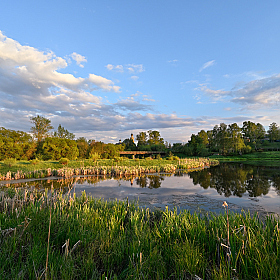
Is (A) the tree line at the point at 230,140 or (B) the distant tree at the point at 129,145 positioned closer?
(A) the tree line at the point at 230,140

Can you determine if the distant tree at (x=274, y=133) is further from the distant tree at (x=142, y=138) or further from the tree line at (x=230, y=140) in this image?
the distant tree at (x=142, y=138)

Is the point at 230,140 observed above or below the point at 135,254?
above

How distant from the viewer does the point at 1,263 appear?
3.20 meters

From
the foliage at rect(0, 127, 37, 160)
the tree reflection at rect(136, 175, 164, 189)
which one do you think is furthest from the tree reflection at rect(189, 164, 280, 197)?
the foliage at rect(0, 127, 37, 160)

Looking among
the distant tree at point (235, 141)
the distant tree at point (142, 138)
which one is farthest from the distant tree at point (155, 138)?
the distant tree at point (235, 141)

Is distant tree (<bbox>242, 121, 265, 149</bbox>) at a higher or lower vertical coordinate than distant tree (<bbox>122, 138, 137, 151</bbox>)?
higher

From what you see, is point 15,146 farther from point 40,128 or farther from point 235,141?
point 235,141

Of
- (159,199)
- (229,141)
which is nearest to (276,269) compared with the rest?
(159,199)

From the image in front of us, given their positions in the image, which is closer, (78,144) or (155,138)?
(78,144)

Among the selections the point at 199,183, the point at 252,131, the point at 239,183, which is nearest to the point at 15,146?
the point at 199,183

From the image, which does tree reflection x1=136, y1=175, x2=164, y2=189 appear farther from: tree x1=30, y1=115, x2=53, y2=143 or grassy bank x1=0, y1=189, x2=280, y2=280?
tree x1=30, y1=115, x2=53, y2=143

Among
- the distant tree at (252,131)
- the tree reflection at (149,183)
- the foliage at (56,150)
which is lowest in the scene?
the tree reflection at (149,183)

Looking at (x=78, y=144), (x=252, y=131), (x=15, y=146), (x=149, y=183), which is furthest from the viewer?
(x=252, y=131)

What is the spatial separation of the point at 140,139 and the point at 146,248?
10685 centimetres
